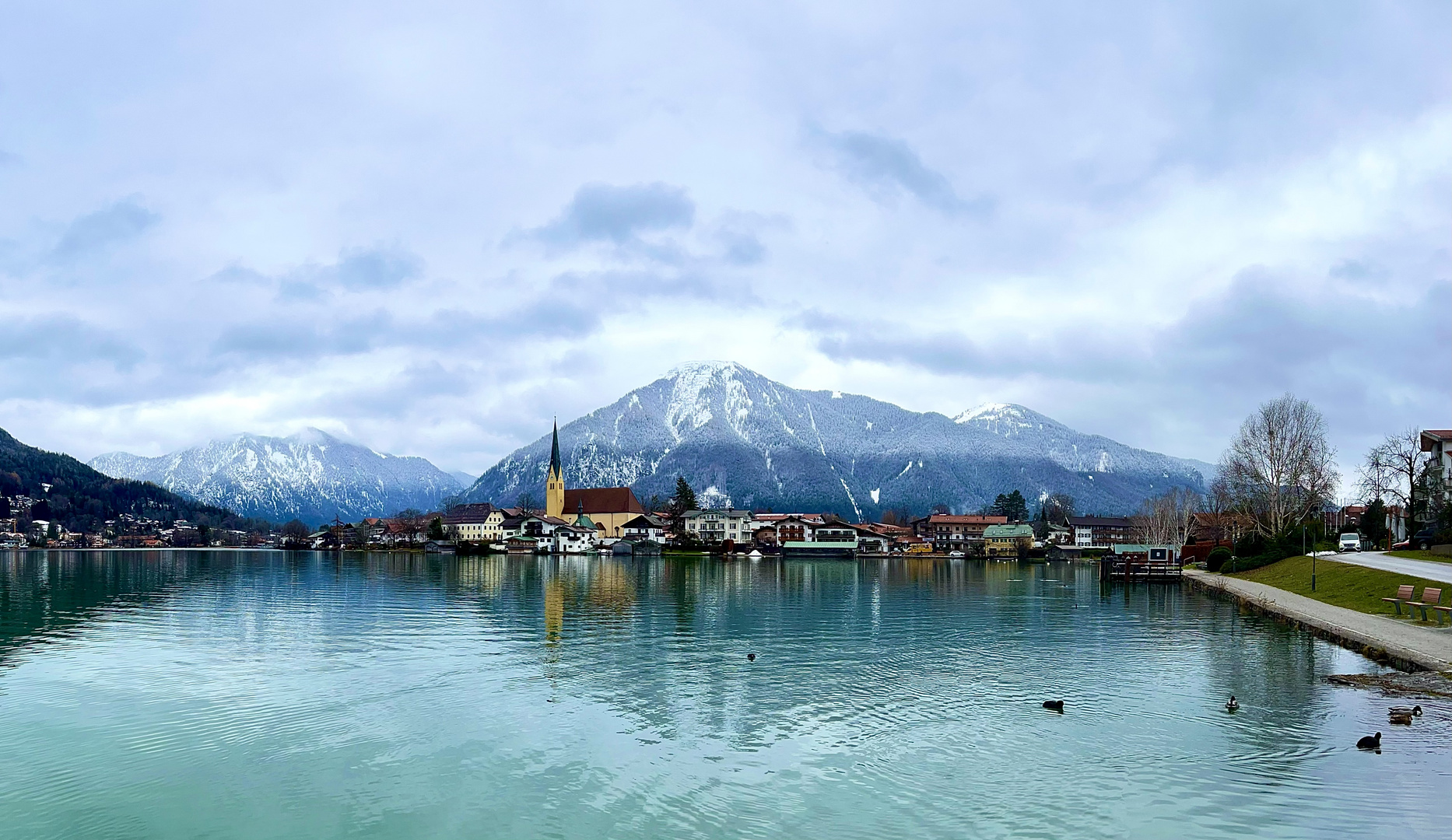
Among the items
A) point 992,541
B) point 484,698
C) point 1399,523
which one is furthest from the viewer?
point 992,541

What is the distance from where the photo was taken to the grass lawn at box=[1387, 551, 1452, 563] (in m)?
60.3

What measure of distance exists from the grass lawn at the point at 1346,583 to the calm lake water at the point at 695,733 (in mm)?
5032

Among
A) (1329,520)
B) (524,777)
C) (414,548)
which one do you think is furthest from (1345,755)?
(414,548)

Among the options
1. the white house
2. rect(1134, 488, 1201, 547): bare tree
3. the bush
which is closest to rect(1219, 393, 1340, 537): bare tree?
the bush

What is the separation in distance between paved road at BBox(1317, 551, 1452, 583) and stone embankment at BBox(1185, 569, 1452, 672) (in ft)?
17.8

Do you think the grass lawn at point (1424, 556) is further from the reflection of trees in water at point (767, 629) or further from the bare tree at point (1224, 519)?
the bare tree at point (1224, 519)

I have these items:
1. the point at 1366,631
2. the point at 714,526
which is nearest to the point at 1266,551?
the point at 1366,631

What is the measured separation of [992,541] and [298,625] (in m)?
165

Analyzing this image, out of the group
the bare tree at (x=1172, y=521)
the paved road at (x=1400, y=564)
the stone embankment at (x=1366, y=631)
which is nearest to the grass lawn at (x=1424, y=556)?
the paved road at (x=1400, y=564)

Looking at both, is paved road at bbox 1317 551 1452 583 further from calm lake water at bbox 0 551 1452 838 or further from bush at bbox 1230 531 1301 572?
calm lake water at bbox 0 551 1452 838

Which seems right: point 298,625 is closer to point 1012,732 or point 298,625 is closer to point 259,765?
point 259,765

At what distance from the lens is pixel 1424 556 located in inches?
2525

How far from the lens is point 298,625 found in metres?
47.5

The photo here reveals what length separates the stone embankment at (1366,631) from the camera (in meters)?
30.1
